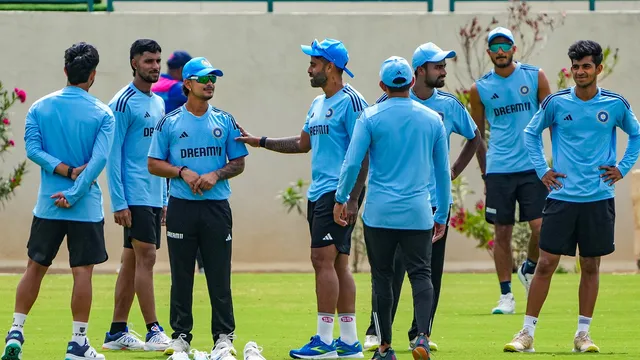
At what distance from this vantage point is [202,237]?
344 inches

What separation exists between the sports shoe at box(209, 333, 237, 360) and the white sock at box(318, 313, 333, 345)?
2.08ft

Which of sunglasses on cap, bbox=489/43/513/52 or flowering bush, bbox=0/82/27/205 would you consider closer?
sunglasses on cap, bbox=489/43/513/52

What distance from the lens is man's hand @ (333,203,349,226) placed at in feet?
27.3

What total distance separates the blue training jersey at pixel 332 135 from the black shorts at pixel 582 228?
1.63 meters

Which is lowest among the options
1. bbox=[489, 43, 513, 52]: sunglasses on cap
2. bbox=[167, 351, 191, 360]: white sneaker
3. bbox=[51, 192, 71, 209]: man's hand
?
bbox=[167, 351, 191, 360]: white sneaker

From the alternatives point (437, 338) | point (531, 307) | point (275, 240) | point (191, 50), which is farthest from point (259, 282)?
point (531, 307)

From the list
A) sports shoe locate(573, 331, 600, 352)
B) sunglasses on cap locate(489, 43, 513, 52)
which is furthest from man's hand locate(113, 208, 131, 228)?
sunglasses on cap locate(489, 43, 513, 52)

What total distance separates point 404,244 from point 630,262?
9.66 metres

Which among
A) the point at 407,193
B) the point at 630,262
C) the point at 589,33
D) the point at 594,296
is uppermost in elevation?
the point at 589,33

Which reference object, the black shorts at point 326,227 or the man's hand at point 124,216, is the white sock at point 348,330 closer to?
the black shorts at point 326,227

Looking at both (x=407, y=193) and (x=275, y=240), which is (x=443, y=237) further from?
(x=275, y=240)

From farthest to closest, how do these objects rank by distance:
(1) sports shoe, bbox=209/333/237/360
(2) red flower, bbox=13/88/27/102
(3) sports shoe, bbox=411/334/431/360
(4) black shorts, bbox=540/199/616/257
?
(2) red flower, bbox=13/88/27/102, (4) black shorts, bbox=540/199/616/257, (1) sports shoe, bbox=209/333/237/360, (3) sports shoe, bbox=411/334/431/360

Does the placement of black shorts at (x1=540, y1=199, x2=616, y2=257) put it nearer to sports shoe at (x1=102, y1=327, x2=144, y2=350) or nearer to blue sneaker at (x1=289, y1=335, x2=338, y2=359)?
blue sneaker at (x1=289, y1=335, x2=338, y2=359)

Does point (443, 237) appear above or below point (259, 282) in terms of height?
above
